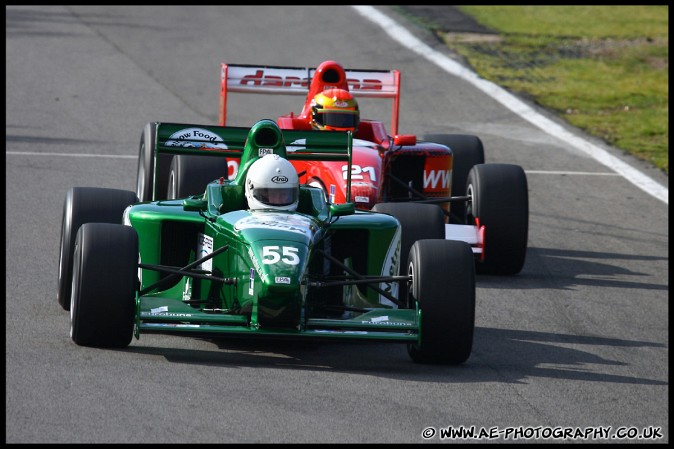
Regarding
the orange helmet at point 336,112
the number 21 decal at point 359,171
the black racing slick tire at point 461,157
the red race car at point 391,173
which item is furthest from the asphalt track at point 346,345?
the orange helmet at point 336,112

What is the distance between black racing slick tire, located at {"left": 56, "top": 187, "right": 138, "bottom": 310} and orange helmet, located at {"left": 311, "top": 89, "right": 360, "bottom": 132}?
125 inches

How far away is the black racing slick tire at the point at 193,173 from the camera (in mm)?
12188

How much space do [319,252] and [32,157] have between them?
8198mm

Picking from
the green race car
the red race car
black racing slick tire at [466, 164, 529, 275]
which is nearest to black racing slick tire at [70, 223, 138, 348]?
the green race car

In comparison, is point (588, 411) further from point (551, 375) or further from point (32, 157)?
point (32, 157)

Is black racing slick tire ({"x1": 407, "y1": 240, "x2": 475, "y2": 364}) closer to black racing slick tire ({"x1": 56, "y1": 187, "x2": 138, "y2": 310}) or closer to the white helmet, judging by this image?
the white helmet

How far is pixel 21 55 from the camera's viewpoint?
76.8 feet

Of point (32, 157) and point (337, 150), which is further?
point (32, 157)

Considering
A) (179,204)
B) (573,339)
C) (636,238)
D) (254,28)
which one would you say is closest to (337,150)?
(179,204)

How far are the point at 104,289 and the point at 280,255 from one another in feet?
3.55

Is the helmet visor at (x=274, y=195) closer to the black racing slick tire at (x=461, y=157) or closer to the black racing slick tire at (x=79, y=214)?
the black racing slick tire at (x=79, y=214)

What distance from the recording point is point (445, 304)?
8992mm

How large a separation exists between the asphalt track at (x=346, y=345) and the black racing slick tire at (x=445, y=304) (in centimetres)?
12

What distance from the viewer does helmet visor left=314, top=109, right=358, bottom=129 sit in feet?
44.5
